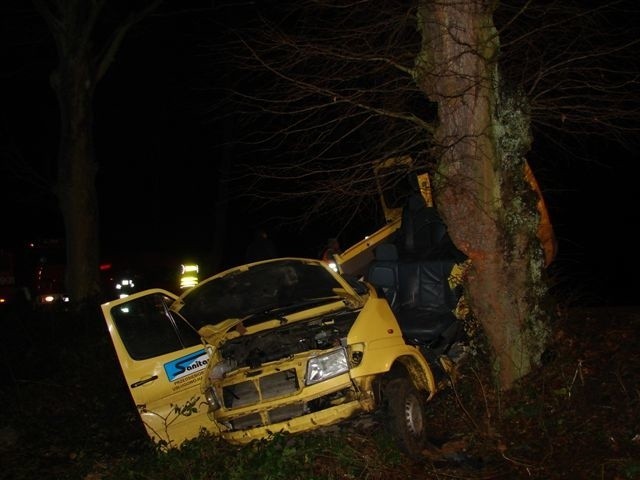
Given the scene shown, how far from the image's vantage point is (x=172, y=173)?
32906mm

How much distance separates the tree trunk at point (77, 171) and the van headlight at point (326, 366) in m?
7.12

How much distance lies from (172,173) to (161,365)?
28.5 m

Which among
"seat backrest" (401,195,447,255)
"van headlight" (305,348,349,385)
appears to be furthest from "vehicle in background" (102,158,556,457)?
"seat backrest" (401,195,447,255)

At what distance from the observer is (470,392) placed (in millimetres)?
6137

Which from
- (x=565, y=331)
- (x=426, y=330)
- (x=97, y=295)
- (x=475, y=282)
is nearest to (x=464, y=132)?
(x=475, y=282)

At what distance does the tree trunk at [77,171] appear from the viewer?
1124cm

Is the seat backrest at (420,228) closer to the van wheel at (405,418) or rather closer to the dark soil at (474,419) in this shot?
the dark soil at (474,419)

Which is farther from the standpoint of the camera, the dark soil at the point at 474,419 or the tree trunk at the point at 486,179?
the tree trunk at the point at 486,179

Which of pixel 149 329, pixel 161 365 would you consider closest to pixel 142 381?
pixel 161 365

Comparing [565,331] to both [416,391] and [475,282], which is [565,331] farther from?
[416,391]

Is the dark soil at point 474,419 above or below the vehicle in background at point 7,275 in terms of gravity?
below

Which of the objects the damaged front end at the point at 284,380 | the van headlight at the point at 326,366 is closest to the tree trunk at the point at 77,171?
the damaged front end at the point at 284,380

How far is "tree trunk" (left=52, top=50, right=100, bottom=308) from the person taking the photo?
36.9 ft

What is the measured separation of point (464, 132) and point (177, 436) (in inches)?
138
